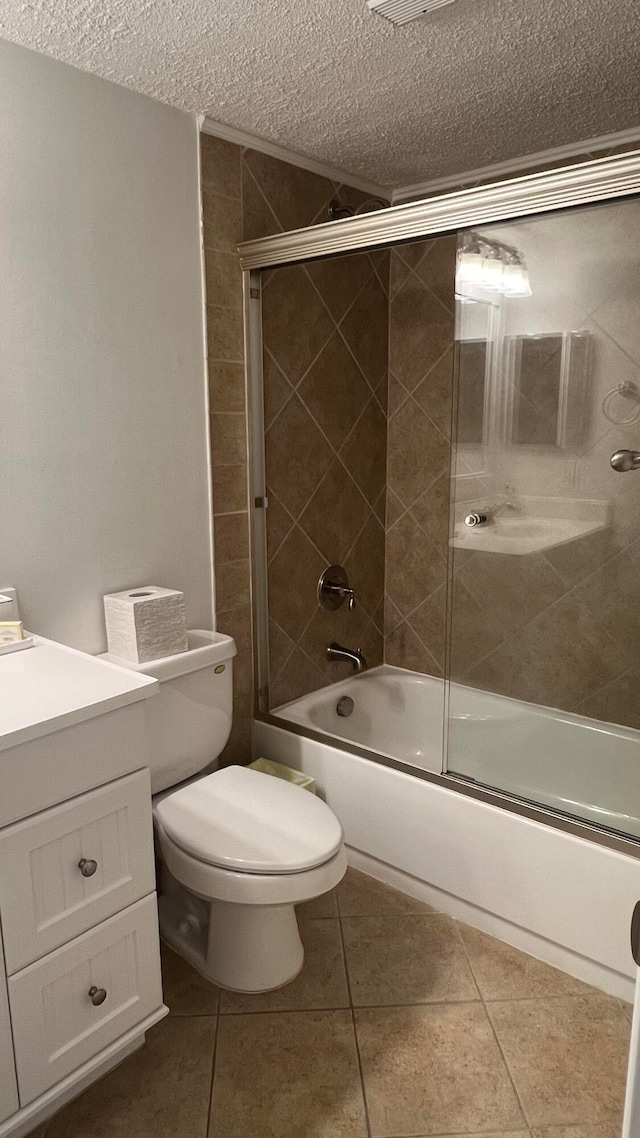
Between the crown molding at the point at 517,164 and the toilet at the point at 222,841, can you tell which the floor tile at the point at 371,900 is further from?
the crown molding at the point at 517,164

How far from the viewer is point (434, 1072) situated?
165cm

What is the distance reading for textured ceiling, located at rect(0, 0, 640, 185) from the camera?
5.15ft

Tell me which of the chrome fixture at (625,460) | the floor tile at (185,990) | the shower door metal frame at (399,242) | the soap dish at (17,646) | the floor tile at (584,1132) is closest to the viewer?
the floor tile at (584,1132)

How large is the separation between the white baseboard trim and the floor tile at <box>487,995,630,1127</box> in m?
0.05

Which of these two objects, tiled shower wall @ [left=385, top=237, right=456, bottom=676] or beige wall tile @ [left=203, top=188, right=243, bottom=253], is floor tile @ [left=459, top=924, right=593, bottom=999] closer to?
tiled shower wall @ [left=385, top=237, right=456, bottom=676]

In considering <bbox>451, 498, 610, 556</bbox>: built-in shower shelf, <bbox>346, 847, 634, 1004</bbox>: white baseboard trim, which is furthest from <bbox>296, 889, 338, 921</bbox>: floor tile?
<bbox>451, 498, 610, 556</bbox>: built-in shower shelf

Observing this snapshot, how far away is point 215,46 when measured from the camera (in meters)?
1.70

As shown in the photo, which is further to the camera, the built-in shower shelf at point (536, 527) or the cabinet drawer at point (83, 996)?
the built-in shower shelf at point (536, 527)

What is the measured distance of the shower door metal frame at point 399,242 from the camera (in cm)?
161

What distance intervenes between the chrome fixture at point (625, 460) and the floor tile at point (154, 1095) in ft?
5.82

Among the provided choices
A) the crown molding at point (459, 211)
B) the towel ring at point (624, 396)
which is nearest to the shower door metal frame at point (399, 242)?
the crown molding at point (459, 211)

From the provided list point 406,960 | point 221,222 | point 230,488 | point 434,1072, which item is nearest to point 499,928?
point 406,960

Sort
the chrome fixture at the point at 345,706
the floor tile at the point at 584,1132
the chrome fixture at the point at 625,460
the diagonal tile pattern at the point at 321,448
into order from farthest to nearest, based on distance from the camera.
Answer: the chrome fixture at the point at 345,706, the diagonal tile pattern at the point at 321,448, the chrome fixture at the point at 625,460, the floor tile at the point at 584,1132

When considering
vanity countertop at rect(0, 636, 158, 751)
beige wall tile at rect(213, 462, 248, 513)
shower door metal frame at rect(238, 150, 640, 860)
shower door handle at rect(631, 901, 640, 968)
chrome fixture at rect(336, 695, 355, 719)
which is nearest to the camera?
shower door handle at rect(631, 901, 640, 968)
